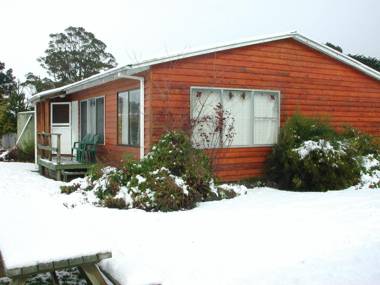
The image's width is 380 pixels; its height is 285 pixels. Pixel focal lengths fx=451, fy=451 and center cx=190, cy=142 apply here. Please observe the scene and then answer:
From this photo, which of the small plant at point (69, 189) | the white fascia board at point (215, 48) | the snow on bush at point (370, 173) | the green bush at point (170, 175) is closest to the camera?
the green bush at point (170, 175)

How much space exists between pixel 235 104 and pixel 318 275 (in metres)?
6.34

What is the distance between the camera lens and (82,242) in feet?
14.0

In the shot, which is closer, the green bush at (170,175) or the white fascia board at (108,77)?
the green bush at (170,175)

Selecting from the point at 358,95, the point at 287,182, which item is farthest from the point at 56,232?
the point at 358,95

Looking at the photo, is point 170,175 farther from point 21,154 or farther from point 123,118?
point 21,154

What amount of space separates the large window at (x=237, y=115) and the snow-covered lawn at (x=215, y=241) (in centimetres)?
236

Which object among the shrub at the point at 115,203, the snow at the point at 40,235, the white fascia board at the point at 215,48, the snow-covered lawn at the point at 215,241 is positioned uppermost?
the white fascia board at the point at 215,48

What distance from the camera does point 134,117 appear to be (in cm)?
1041

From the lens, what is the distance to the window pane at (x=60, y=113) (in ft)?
49.8

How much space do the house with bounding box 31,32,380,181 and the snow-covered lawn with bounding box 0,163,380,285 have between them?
2.49m

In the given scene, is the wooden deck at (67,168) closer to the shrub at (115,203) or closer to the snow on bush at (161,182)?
the snow on bush at (161,182)

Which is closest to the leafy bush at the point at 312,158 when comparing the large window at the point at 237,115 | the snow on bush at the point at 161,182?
the large window at the point at 237,115

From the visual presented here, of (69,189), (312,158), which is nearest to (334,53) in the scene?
(312,158)

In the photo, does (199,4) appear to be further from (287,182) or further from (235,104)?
(287,182)
